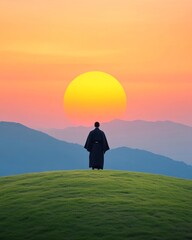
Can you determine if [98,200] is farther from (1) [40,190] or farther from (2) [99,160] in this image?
(2) [99,160]

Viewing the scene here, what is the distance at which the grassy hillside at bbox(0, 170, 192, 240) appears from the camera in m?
23.0

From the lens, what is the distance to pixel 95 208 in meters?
25.9

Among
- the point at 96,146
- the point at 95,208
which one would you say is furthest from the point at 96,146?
the point at 95,208

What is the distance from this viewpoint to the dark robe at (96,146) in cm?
3866

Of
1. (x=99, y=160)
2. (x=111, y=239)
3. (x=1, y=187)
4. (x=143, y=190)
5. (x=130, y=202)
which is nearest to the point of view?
(x=111, y=239)

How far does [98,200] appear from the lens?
27.3 meters

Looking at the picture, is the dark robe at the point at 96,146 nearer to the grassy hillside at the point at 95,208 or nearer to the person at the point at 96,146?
the person at the point at 96,146

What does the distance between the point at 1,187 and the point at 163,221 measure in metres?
13.1

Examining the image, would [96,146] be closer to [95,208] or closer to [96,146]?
[96,146]

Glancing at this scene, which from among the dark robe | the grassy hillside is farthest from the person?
the grassy hillside

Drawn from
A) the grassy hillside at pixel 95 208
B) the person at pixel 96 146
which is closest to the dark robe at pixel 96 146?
the person at pixel 96 146

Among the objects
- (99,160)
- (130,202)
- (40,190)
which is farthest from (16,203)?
(99,160)

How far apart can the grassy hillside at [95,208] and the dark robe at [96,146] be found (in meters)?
4.02

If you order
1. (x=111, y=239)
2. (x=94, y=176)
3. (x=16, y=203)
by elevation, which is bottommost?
(x=111, y=239)
